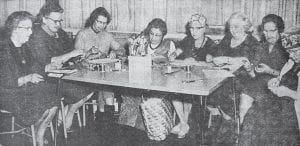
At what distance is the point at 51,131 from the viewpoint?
126 inches

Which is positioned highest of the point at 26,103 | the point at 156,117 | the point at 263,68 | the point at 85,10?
the point at 85,10

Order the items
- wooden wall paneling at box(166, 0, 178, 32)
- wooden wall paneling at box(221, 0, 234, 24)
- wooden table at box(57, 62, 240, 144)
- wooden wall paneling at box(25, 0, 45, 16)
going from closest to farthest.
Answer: wooden table at box(57, 62, 240, 144) → wooden wall paneling at box(221, 0, 234, 24) → wooden wall paneling at box(166, 0, 178, 32) → wooden wall paneling at box(25, 0, 45, 16)

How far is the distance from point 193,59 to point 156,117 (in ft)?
2.36

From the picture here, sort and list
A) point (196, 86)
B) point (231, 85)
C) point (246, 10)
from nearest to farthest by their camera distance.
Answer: point (196, 86), point (231, 85), point (246, 10)

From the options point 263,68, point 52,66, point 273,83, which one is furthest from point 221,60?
point 52,66

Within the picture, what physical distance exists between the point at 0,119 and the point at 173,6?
251cm

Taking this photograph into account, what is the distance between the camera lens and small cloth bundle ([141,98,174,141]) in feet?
9.89

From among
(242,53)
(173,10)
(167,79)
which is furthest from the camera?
(173,10)

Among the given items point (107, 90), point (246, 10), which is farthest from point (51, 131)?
point (246, 10)

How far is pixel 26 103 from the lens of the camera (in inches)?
105

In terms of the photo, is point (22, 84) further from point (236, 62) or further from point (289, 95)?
point (289, 95)

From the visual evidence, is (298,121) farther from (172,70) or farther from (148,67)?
(148,67)

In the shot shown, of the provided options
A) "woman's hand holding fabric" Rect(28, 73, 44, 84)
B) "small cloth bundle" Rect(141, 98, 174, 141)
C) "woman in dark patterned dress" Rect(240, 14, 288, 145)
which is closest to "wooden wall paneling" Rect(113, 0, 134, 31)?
"small cloth bundle" Rect(141, 98, 174, 141)

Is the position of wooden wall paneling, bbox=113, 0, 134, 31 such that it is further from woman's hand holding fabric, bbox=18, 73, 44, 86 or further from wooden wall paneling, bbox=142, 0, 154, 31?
woman's hand holding fabric, bbox=18, 73, 44, 86
